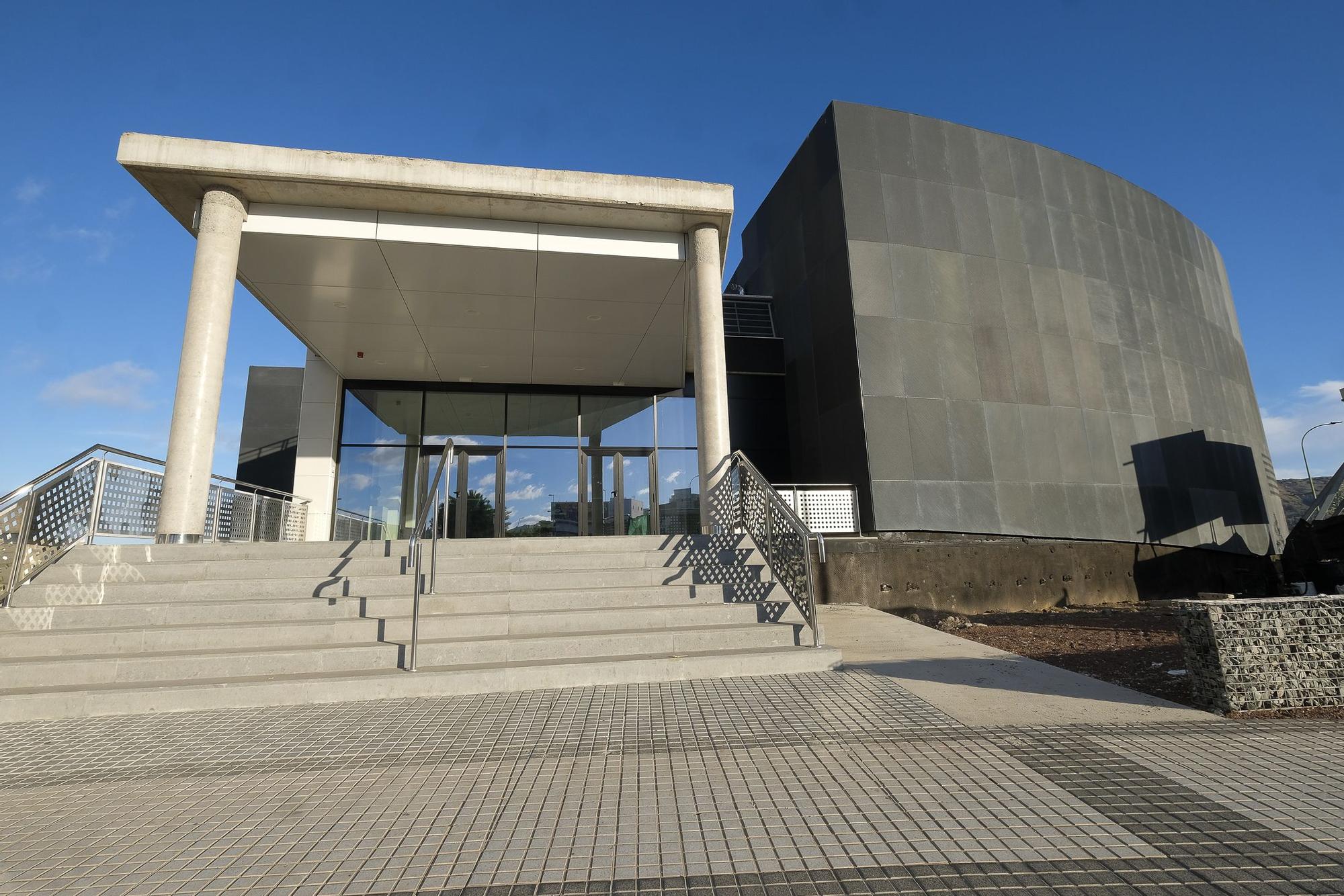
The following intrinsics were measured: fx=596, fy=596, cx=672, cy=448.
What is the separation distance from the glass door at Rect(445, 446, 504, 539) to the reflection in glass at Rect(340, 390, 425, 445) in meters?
1.23

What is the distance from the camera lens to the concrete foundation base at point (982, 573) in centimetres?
1066

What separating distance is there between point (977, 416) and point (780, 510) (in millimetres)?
7589

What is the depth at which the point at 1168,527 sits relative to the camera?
13305 mm

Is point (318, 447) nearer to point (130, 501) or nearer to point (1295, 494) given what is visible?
point (130, 501)

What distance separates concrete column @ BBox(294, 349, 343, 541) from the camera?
495 inches

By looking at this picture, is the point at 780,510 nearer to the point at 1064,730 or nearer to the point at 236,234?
the point at 1064,730

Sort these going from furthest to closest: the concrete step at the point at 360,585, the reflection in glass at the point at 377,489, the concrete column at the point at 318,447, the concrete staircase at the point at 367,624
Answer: the reflection in glass at the point at 377,489 < the concrete column at the point at 318,447 < the concrete step at the point at 360,585 < the concrete staircase at the point at 367,624

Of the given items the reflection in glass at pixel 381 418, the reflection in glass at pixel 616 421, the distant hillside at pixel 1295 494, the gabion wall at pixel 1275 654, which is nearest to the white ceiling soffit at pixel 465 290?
the reflection in glass at pixel 381 418

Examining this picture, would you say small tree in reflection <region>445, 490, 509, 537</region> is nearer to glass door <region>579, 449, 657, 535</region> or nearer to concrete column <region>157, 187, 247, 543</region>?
glass door <region>579, 449, 657, 535</region>

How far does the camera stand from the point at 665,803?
2654 mm

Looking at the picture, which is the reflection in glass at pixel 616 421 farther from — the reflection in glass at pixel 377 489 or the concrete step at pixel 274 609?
the concrete step at pixel 274 609

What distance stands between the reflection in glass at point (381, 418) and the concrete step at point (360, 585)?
25.8ft

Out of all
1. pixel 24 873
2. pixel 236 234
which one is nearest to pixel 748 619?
pixel 24 873

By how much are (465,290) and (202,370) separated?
381cm
